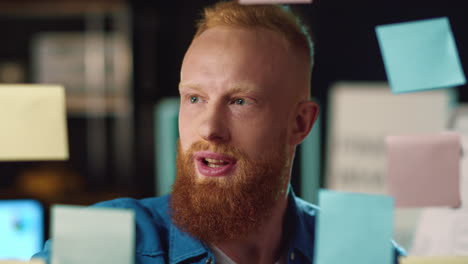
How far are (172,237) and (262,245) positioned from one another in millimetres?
102

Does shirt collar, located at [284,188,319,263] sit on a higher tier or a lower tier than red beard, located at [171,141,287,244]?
lower

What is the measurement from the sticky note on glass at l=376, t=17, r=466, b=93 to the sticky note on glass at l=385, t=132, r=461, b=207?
0.05 m

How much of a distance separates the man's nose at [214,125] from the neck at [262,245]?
0.13 metres

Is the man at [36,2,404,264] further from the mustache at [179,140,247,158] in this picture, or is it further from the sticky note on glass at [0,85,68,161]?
the sticky note on glass at [0,85,68,161]

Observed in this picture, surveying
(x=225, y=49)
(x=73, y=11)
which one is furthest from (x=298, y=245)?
(x=73, y=11)

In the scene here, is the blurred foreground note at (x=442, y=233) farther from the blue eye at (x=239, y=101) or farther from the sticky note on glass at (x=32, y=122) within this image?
the sticky note on glass at (x=32, y=122)

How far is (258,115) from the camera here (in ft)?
1.75

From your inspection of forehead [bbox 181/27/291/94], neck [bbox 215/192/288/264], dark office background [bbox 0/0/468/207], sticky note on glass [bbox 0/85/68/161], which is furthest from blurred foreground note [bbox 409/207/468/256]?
dark office background [bbox 0/0/468/207]

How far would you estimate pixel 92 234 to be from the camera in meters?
0.44

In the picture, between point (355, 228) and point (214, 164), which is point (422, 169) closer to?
point (355, 228)

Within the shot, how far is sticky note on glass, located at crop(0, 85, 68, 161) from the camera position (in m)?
0.48

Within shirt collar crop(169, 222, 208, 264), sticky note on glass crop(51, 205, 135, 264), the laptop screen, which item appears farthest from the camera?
the laptop screen

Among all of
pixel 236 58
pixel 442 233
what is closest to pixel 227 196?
pixel 236 58

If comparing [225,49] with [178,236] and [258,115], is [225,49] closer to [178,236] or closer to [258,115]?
[258,115]
